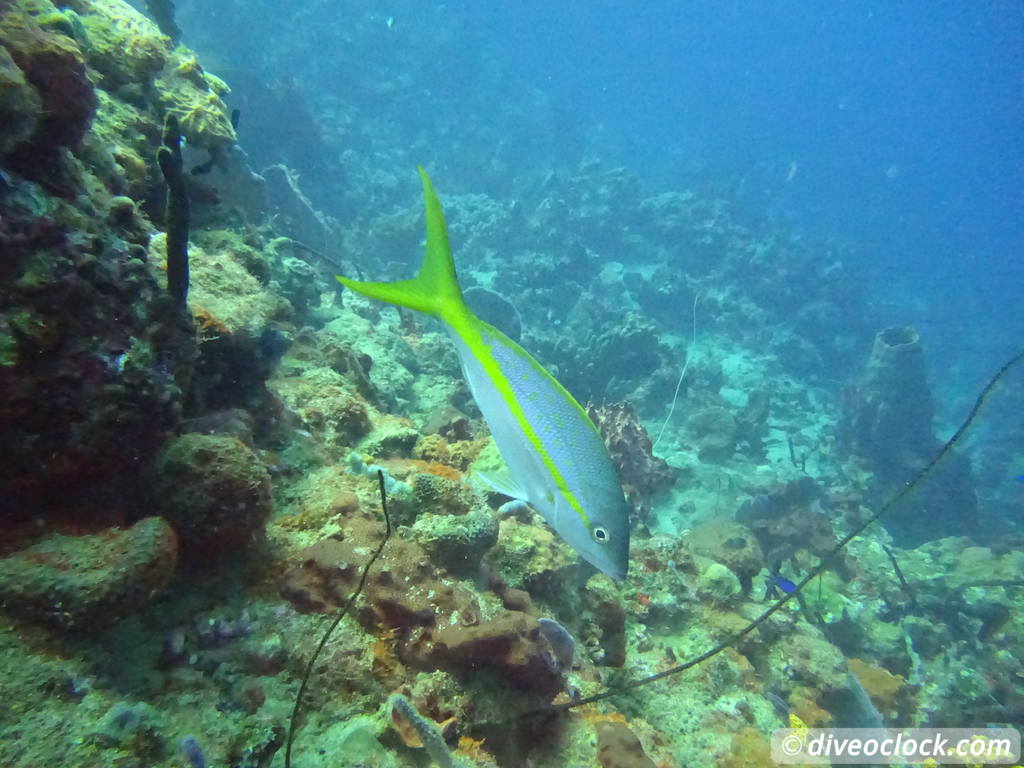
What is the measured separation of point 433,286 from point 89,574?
1.67 metres

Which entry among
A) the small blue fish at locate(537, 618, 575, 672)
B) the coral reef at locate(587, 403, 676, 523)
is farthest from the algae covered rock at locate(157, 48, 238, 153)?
the small blue fish at locate(537, 618, 575, 672)

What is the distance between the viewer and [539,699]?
257 cm

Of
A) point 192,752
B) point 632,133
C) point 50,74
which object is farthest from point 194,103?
point 632,133

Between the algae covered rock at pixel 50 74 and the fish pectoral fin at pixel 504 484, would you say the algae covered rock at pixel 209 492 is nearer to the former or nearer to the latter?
the fish pectoral fin at pixel 504 484

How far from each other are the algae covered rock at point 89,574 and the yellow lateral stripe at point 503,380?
1403 mm

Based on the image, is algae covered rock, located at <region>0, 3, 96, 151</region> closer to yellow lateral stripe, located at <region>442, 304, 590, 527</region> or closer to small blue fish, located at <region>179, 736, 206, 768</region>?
yellow lateral stripe, located at <region>442, 304, 590, 527</region>

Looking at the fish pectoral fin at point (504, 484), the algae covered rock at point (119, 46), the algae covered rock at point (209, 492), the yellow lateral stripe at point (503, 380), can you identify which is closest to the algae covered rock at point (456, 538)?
the fish pectoral fin at point (504, 484)

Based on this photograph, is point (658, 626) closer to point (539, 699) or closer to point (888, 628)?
point (539, 699)

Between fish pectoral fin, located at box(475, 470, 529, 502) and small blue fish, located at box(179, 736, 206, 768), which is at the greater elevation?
fish pectoral fin, located at box(475, 470, 529, 502)

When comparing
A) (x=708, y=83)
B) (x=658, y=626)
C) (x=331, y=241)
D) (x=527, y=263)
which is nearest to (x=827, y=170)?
(x=708, y=83)

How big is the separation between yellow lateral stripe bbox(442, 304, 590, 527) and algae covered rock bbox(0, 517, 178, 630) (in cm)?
140

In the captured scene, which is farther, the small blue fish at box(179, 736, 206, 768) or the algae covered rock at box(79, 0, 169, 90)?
the algae covered rock at box(79, 0, 169, 90)

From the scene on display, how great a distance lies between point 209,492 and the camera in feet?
6.95

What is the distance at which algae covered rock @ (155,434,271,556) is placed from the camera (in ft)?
6.85
